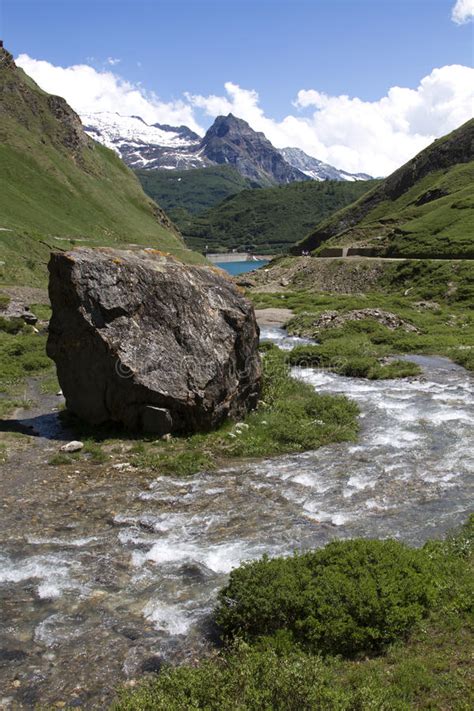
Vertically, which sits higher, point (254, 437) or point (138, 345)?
point (138, 345)

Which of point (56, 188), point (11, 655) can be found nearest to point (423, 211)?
point (56, 188)

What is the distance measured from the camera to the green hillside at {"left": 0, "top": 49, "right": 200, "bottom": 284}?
84750mm

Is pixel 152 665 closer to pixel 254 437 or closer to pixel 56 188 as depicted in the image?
pixel 254 437

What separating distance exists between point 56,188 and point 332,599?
114280 millimetres

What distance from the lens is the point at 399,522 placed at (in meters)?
14.5

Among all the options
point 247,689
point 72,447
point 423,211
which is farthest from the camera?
point 423,211

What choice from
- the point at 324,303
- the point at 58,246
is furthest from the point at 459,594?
the point at 58,246

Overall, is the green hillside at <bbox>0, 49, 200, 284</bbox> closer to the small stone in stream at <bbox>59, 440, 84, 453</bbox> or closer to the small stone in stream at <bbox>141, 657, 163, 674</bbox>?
the small stone in stream at <bbox>59, 440, 84, 453</bbox>

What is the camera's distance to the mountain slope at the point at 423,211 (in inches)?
3403

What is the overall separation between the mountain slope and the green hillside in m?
39.9

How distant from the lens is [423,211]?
11269 cm

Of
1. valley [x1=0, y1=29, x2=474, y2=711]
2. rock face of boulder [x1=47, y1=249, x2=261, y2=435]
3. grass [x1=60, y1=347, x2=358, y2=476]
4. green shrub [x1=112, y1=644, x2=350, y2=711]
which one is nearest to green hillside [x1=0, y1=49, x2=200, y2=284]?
valley [x1=0, y1=29, x2=474, y2=711]

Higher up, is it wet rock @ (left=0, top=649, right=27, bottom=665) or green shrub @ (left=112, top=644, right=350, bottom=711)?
green shrub @ (left=112, top=644, right=350, bottom=711)

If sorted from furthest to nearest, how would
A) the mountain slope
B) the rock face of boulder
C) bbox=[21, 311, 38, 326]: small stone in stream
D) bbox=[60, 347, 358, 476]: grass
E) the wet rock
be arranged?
the mountain slope
bbox=[21, 311, 38, 326]: small stone in stream
the rock face of boulder
bbox=[60, 347, 358, 476]: grass
the wet rock
